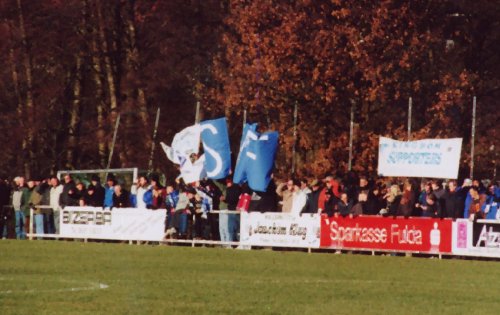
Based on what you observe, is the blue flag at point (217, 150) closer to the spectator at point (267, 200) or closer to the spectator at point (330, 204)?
the spectator at point (267, 200)

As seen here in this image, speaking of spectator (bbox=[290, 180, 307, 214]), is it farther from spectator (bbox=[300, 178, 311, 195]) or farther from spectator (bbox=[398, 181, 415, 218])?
spectator (bbox=[398, 181, 415, 218])

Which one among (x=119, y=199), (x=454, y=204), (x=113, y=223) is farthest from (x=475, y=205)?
(x=119, y=199)

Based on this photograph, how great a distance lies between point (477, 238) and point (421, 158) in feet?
10.4

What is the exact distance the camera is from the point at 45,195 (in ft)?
154

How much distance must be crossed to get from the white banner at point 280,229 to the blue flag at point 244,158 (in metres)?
1.49

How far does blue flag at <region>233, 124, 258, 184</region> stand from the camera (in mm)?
42062

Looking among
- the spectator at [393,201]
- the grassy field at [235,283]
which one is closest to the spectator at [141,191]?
the grassy field at [235,283]

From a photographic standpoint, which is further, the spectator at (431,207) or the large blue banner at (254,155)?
the large blue banner at (254,155)

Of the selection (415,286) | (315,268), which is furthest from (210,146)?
(415,286)

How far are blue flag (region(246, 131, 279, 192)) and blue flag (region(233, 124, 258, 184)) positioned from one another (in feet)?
0.35

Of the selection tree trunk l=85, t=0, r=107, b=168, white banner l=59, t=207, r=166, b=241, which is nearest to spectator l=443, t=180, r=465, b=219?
white banner l=59, t=207, r=166, b=241

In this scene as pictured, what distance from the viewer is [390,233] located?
37.7 m

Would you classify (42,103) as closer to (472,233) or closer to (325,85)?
(325,85)

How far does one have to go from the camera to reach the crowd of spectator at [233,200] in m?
37.4
